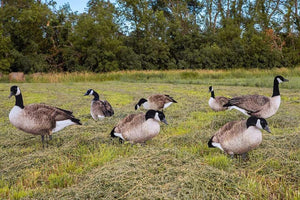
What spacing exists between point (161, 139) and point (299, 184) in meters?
2.91

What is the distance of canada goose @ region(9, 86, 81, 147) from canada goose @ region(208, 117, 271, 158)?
3.37 metres

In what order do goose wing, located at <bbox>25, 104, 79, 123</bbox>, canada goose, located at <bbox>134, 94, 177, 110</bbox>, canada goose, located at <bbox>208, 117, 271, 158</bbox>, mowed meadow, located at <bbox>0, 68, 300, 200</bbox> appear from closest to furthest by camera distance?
mowed meadow, located at <bbox>0, 68, 300, 200</bbox> < canada goose, located at <bbox>208, 117, 271, 158</bbox> < goose wing, located at <bbox>25, 104, 79, 123</bbox> < canada goose, located at <bbox>134, 94, 177, 110</bbox>

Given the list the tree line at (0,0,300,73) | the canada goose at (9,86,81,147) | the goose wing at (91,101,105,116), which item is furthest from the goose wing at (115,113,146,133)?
the tree line at (0,0,300,73)

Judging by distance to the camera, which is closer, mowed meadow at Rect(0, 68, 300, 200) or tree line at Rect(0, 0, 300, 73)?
mowed meadow at Rect(0, 68, 300, 200)

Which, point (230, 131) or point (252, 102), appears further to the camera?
point (252, 102)

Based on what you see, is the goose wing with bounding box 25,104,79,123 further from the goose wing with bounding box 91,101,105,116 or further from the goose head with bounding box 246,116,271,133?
the goose head with bounding box 246,116,271,133

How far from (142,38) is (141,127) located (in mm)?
44510

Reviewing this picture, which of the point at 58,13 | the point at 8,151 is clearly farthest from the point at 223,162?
the point at 58,13

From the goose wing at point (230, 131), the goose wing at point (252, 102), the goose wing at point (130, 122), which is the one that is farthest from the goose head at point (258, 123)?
the goose wing at point (252, 102)

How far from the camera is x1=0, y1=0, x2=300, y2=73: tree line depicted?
40.1 metres

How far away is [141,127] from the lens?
16.6 ft

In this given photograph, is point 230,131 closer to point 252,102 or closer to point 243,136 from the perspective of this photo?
point 243,136

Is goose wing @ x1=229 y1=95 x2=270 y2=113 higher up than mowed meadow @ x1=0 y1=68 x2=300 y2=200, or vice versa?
goose wing @ x1=229 y1=95 x2=270 y2=113

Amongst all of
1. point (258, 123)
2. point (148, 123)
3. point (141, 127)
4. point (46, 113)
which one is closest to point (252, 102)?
point (258, 123)
